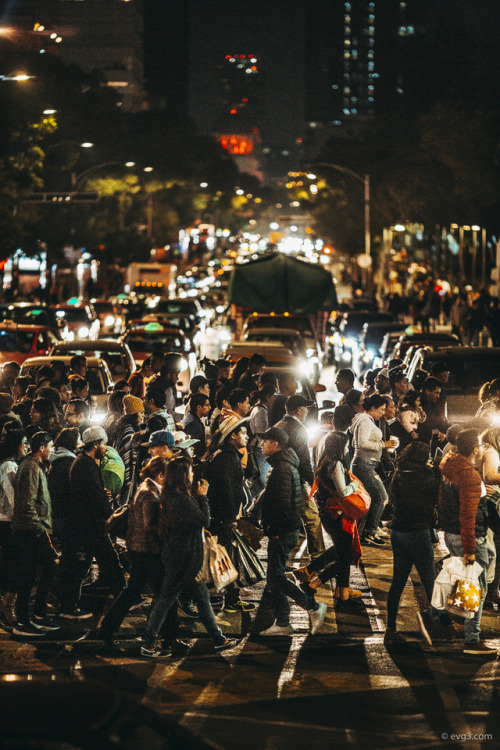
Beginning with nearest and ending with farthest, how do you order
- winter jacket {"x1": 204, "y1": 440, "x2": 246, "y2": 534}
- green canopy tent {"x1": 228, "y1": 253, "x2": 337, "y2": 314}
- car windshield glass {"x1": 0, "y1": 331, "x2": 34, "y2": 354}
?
winter jacket {"x1": 204, "y1": 440, "x2": 246, "y2": 534} < car windshield glass {"x1": 0, "y1": 331, "x2": 34, "y2": 354} < green canopy tent {"x1": 228, "y1": 253, "x2": 337, "y2": 314}

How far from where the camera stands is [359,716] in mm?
7148

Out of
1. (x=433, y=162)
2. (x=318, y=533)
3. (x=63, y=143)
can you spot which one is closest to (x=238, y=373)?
(x=318, y=533)

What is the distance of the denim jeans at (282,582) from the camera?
9.15 metres

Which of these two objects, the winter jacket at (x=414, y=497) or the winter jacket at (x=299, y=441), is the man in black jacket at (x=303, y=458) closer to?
the winter jacket at (x=299, y=441)

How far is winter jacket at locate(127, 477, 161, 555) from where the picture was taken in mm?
8430

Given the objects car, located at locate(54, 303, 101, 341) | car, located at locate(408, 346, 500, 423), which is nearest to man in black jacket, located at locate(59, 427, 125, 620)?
car, located at locate(408, 346, 500, 423)

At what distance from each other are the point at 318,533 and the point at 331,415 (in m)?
1.71

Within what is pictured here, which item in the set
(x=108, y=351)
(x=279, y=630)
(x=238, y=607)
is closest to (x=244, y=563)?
(x=279, y=630)

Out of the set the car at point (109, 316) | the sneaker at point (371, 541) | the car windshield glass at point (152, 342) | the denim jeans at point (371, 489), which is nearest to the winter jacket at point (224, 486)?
the denim jeans at point (371, 489)

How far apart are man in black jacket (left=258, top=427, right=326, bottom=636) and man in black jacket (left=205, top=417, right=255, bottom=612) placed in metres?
0.29

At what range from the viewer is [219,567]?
343 inches

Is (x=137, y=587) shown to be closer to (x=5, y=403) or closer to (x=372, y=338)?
(x=5, y=403)

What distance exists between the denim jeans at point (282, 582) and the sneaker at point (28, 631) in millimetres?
1817

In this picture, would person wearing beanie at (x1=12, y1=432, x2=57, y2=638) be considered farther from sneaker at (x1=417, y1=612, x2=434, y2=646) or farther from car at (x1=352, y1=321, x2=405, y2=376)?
car at (x1=352, y1=321, x2=405, y2=376)
